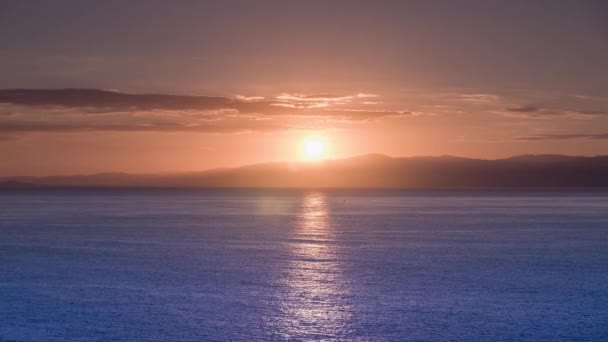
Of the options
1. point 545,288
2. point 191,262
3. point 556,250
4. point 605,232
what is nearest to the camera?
point 545,288

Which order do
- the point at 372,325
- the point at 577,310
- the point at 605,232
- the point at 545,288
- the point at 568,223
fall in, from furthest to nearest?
the point at 568,223 < the point at 605,232 < the point at 545,288 < the point at 577,310 < the point at 372,325

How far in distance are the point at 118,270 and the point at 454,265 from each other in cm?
1344

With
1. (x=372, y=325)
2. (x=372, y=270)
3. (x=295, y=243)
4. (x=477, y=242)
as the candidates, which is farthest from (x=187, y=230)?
(x=372, y=325)

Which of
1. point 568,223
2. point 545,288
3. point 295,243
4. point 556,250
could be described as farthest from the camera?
point 568,223

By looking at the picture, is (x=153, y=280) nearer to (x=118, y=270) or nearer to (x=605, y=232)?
(x=118, y=270)

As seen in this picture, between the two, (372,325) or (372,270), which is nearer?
(372,325)

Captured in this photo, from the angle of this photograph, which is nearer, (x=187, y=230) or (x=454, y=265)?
(x=454, y=265)

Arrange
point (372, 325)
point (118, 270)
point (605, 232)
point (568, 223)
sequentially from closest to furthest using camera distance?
1. point (372, 325)
2. point (118, 270)
3. point (605, 232)
4. point (568, 223)

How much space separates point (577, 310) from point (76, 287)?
51.5ft

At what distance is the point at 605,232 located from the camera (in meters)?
48.8

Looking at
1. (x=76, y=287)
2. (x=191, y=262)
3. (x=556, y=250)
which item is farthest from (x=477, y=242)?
(x=76, y=287)

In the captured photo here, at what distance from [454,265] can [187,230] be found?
84.3ft

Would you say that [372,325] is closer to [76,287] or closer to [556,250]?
[76,287]

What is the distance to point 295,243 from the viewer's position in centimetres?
3991
